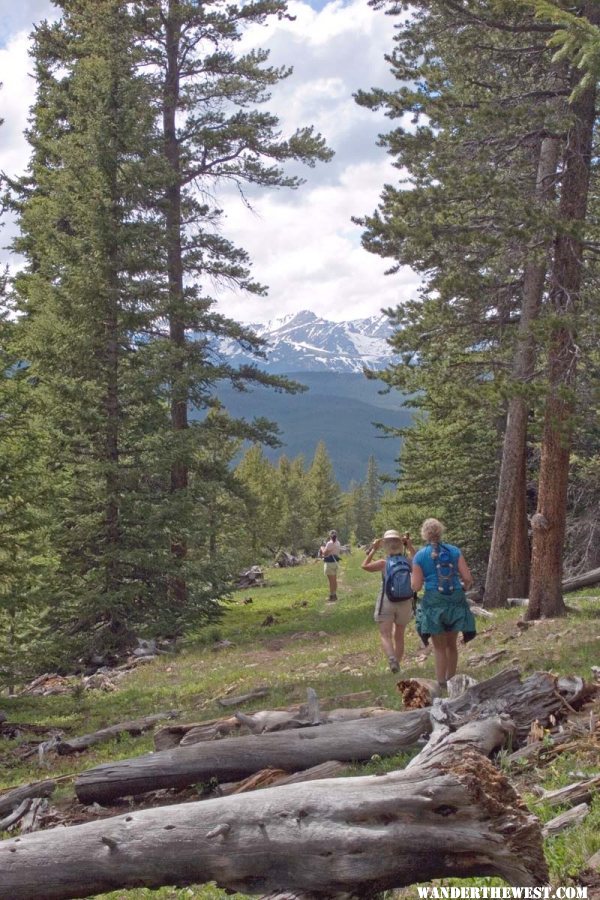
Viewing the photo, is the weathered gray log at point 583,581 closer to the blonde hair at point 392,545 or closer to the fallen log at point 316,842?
the blonde hair at point 392,545

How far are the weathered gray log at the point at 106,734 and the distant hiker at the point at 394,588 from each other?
361cm

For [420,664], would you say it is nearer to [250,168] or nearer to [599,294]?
[599,294]

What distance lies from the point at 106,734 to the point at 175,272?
15087 millimetres

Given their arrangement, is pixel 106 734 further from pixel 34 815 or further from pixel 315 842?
pixel 315 842

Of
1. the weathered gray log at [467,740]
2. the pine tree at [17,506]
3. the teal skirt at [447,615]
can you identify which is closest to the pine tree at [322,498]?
the pine tree at [17,506]

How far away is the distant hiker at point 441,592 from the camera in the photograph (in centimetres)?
889

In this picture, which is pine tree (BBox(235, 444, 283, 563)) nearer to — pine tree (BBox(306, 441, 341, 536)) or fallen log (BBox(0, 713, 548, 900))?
pine tree (BBox(306, 441, 341, 536))

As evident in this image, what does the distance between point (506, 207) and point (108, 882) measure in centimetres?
1198

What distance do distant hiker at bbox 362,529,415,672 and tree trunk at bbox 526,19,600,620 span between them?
3.10 meters

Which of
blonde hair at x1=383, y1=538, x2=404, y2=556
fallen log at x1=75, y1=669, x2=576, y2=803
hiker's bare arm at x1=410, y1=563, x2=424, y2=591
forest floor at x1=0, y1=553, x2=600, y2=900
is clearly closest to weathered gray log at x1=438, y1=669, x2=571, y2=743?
fallen log at x1=75, y1=669, x2=576, y2=803

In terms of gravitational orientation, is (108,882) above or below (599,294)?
below

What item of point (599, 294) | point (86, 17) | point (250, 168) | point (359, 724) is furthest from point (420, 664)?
point (86, 17)

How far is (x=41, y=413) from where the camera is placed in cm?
1823

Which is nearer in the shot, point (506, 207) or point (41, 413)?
point (506, 207)
